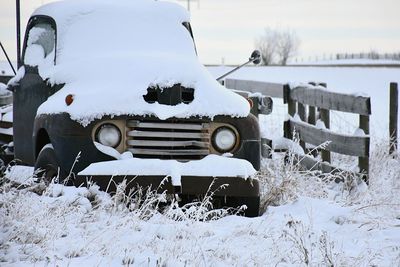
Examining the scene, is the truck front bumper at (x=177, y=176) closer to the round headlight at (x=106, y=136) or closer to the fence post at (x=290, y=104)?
the round headlight at (x=106, y=136)

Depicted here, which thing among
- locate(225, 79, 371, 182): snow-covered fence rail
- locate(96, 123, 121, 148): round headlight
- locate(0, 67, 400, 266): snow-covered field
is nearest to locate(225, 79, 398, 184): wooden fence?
locate(225, 79, 371, 182): snow-covered fence rail

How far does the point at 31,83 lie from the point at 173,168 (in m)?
2.62

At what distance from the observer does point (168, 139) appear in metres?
5.93

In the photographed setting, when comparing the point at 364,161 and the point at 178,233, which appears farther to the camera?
the point at 364,161

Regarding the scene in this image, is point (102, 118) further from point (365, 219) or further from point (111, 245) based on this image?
point (365, 219)

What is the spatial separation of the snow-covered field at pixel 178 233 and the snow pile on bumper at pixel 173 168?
0.67ft

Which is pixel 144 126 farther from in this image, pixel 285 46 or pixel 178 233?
pixel 285 46

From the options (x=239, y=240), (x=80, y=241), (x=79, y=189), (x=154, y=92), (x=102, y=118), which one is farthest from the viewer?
(x=154, y=92)

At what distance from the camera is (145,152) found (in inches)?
230

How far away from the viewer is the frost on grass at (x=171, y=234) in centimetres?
416

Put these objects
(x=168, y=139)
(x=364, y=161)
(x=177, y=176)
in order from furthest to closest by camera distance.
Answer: (x=364, y=161)
(x=168, y=139)
(x=177, y=176)

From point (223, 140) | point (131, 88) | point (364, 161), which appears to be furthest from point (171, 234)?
point (364, 161)

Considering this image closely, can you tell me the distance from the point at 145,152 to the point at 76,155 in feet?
1.96

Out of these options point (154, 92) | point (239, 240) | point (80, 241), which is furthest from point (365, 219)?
point (80, 241)
